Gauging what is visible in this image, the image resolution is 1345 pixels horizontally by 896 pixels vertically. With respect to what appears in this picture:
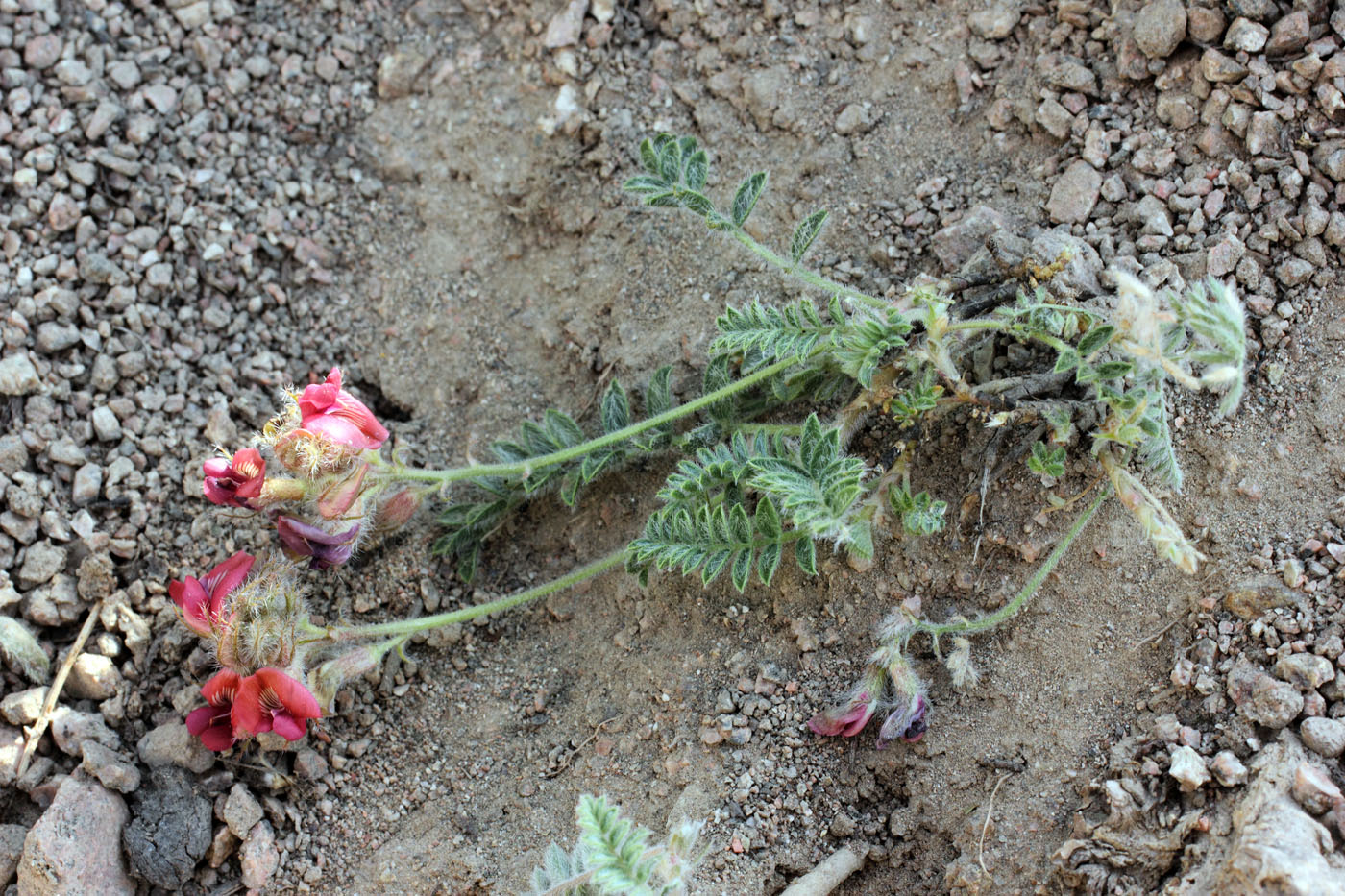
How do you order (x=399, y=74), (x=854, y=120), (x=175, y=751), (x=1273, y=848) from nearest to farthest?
1. (x=1273, y=848)
2. (x=175, y=751)
3. (x=854, y=120)
4. (x=399, y=74)

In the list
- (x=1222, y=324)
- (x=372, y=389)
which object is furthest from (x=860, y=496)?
(x=372, y=389)

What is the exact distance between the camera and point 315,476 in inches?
108

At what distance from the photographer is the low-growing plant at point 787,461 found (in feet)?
8.53

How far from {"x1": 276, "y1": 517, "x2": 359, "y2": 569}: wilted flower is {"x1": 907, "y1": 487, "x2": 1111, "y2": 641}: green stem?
1.36 meters

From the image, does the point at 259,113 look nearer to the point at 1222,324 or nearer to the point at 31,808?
the point at 31,808

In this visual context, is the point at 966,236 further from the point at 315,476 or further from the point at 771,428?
the point at 315,476

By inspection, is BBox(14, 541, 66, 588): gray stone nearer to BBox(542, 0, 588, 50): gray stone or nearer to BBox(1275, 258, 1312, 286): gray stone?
BBox(542, 0, 588, 50): gray stone

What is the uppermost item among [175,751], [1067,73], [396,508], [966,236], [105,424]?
[1067,73]

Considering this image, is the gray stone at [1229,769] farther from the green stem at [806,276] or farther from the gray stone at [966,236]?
the gray stone at [966,236]

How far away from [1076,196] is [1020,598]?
1.07m

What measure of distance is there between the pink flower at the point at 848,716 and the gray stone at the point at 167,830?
1474 mm

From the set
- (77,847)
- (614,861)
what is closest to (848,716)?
(614,861)

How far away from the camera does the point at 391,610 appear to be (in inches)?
125

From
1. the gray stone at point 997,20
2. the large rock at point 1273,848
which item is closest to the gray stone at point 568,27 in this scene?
the gray stone at point 997,20
